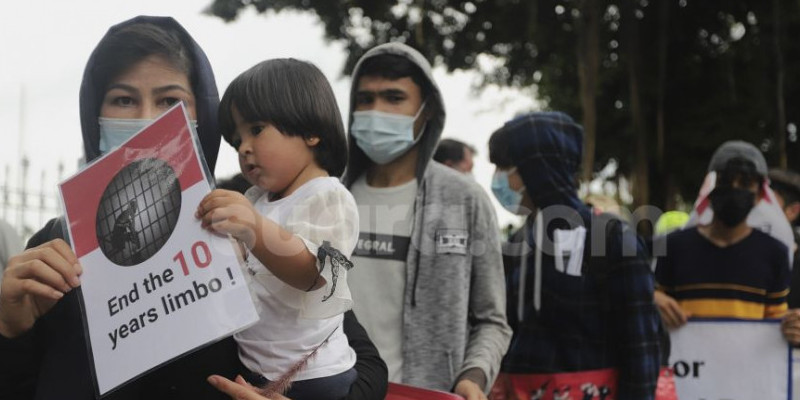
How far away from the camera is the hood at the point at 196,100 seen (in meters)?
Answer: 1.54

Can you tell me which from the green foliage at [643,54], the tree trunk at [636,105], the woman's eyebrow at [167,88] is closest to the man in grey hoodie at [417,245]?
the woman's eyebrow at [167,88]

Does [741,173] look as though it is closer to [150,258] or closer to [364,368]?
[364,368]

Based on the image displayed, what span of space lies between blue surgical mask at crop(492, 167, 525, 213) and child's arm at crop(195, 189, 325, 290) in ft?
6.87

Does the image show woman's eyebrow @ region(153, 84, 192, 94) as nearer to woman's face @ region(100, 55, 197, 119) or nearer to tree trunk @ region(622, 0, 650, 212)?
woman's face @ region(100, 55, 197, 119)

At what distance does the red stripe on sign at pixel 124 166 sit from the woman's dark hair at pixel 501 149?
222cm

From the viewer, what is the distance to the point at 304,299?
1353 millimetres

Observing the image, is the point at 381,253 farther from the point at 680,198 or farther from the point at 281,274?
the point at 680,198

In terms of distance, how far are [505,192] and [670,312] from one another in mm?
991

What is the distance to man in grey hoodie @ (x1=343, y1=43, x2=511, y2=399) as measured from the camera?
2521mm

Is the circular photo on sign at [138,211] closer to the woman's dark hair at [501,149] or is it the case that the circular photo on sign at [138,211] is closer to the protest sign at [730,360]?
the woman's dark hair at [501,149]

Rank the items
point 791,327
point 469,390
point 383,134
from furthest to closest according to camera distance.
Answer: point 791,327 → point 383,134 → point 469,390

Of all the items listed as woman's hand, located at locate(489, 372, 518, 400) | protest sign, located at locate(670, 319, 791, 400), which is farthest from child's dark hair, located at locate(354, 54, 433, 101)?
protest sign, located at locate(670, 319, 791, 400)

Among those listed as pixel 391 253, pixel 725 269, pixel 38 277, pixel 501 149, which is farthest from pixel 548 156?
pixel 38 277

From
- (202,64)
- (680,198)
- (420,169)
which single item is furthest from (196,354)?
(680,198)
